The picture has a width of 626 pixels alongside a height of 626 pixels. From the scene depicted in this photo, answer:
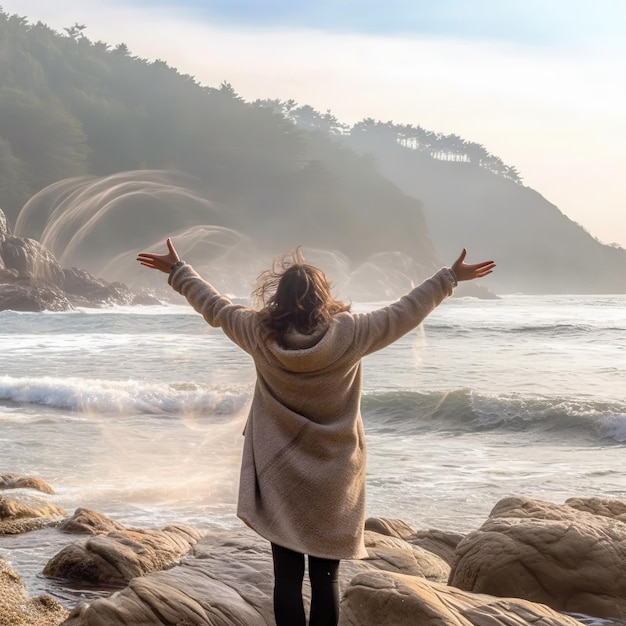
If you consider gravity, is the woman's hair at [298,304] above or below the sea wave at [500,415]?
above

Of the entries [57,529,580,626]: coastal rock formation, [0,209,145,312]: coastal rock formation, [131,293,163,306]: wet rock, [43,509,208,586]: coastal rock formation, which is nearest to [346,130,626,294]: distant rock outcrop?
[131,293,163,306]: wet rock

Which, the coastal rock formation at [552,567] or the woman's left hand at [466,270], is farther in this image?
the coastal rock formation at [552,567]

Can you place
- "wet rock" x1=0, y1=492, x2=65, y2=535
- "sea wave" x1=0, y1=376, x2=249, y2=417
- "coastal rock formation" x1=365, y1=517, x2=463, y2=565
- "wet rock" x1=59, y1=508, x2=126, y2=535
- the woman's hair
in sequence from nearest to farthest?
the woman's hair
"coastal rock formation" x1=365, y1=517, x2=463, y2=565
"wet rock" x1=59, y1=508, x2=126, y2=535
"wet rock" x1=0, y1=492, x2=65, y2=535
"sea wave" x1=0, y1=376, x2=249, y2=417

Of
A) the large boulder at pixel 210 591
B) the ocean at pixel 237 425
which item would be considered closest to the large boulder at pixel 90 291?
the ocean at pixel 237 425

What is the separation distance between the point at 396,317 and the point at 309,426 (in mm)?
441

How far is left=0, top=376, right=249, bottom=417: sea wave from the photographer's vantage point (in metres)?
14.8

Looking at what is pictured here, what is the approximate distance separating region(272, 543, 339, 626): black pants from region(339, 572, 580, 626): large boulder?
0.38m

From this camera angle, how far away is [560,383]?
1878 cm

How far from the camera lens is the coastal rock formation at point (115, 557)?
4859 mm

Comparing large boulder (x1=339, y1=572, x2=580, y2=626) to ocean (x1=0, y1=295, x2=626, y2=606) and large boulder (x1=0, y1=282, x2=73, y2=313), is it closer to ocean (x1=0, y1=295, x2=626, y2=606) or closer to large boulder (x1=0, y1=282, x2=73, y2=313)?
ocean (x1=0, y1=295, x2=626, y2=606)

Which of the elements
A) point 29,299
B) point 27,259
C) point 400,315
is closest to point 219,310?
point 400,315

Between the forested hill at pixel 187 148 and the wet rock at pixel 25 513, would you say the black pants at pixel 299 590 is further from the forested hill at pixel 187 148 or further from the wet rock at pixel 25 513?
the forested hill at pixel 187 148

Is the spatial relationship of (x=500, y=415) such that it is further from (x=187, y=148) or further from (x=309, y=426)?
(x=187, y=148)

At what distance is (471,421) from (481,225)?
103960mm
